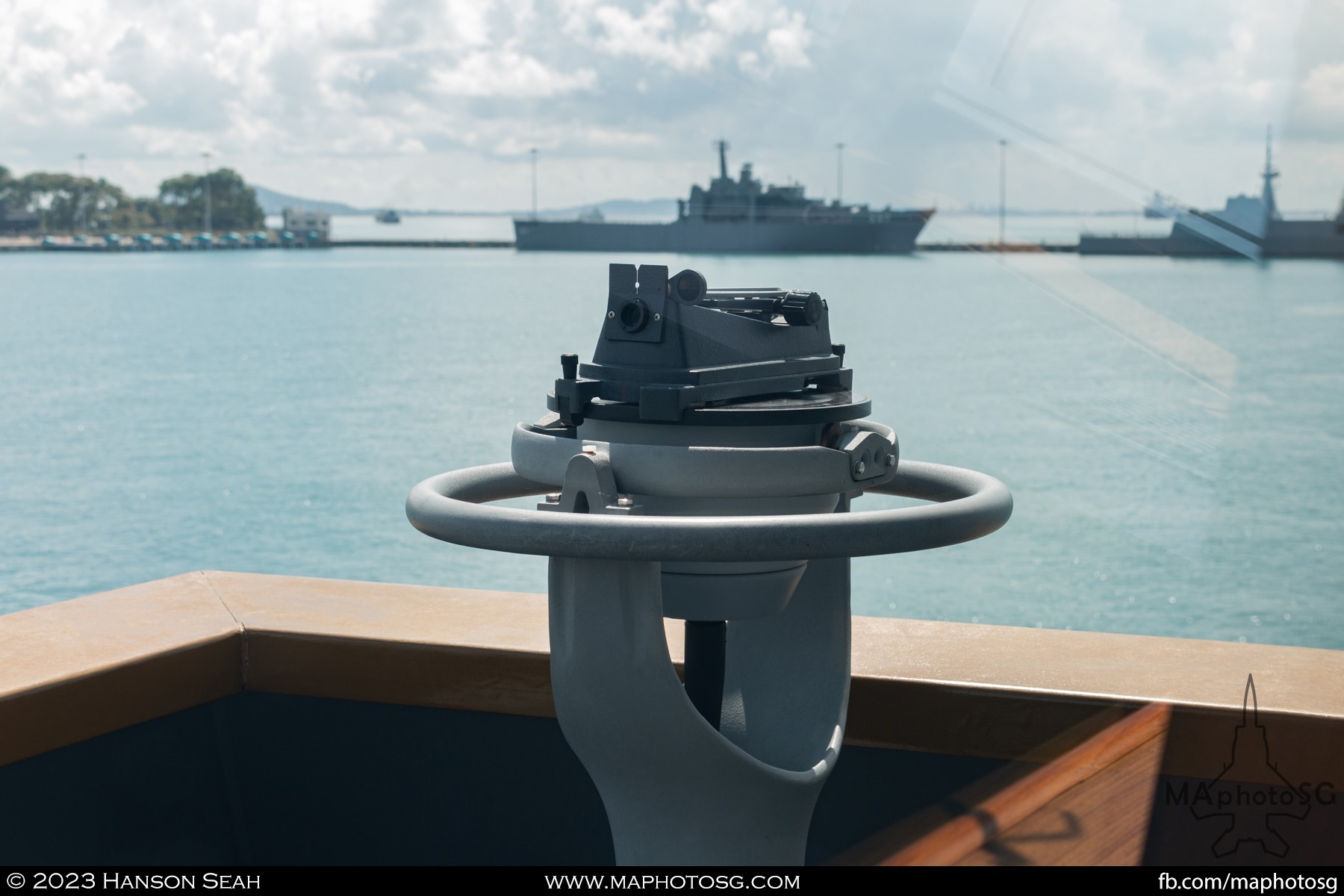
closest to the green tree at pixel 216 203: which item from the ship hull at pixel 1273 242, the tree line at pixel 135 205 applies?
the tree line at pixel 135 205

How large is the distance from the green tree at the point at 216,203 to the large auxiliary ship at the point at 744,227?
22.2m

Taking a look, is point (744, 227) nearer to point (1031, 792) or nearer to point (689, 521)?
point (1031, 792)

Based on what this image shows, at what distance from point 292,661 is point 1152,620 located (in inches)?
520

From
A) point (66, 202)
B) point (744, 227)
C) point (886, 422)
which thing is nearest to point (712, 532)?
point (886, 422)

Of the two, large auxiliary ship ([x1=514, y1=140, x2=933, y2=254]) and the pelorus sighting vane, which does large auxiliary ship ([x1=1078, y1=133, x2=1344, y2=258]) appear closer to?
large auxiliary ship ([x1=514, y1=140, x2=933, y2=254])

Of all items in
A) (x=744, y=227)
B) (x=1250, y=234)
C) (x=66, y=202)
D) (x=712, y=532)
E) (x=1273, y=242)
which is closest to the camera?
(x=712, y=532)

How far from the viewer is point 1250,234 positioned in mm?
2088

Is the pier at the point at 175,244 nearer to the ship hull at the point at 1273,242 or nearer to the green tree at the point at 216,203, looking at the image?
the green tree at the point at 216,203

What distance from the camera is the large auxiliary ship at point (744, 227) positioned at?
18.2 ft

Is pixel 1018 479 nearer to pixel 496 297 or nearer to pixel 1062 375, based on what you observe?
pixel 1062 375

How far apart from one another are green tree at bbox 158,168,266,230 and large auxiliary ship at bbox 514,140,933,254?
22.2m

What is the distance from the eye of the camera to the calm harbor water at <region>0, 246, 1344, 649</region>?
538 inches

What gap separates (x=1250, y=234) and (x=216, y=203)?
247ft
